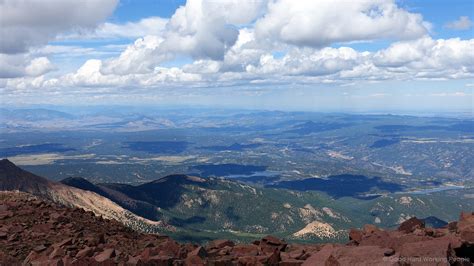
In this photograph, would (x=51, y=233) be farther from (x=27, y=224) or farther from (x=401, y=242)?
(x=401, y=242)

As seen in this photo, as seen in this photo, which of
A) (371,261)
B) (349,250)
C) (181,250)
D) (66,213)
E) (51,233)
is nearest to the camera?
(371,261)

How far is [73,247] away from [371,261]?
36.7m

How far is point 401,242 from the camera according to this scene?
4650 centimetres

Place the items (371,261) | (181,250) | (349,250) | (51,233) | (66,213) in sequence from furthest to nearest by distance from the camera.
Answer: (66,213) < (51,233) < (181,250) < (349,250) < (371,261)

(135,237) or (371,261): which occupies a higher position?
(371,261)

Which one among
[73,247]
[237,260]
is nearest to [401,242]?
[237,260]

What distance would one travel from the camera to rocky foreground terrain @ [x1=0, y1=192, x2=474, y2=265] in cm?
4153

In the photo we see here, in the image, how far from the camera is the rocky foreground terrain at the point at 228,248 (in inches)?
1635

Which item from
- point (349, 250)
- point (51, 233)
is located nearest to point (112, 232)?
point (51, 233)

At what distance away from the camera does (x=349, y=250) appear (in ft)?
148

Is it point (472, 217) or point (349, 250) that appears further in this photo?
point (472, 217)

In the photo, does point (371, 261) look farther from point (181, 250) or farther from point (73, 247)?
point (73, 247)

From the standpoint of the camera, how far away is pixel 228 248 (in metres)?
56.4

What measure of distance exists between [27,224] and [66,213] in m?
12.3
